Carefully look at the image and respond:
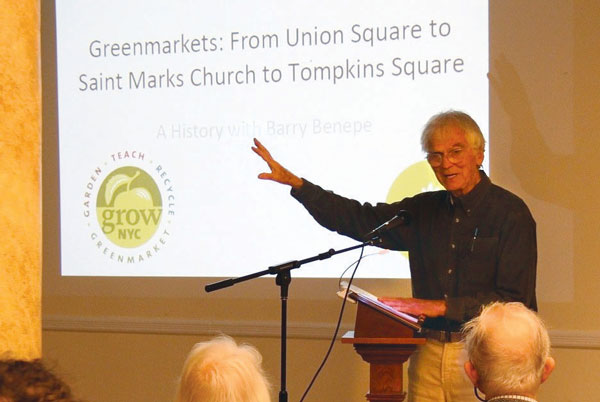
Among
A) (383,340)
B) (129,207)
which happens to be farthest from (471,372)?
(129,207)

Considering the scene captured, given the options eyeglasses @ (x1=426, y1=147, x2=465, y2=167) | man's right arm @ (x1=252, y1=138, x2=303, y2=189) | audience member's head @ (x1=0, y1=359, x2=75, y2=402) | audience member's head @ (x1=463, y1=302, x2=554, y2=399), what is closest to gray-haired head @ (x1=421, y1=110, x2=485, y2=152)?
eyeglasses @ (x1=426, y1=147, x2=465, y2=167)

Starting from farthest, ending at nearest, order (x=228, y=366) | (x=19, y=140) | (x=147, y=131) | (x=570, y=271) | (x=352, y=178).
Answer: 1. (x=147, y=131)
2. (x=352, y=178)
3. (x=570, y=271)
4. (x=19, y=140)
5. (x=228, y=366)

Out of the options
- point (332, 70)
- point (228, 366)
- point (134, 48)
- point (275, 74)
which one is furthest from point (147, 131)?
point (228, 366)

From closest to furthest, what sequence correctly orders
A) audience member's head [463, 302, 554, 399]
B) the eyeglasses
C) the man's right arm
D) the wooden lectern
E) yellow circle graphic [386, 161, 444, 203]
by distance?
1. audience member's head [463, 302, 554, 399]
2. the wooden lectern
3. the eyeglasses
4. the man's right arm
5. yellow circle graphic [386, 161, 444, 203]

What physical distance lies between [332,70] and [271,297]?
1.29m

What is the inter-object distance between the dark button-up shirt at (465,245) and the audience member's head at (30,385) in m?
2.02

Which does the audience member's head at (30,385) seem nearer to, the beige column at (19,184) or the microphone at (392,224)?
the beige column at (19,184)

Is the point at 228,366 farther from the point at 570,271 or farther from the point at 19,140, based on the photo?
the point at 570,271

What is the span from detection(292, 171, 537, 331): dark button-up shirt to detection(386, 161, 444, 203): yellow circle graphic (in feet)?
2.41

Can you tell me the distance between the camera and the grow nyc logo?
4.74 metres

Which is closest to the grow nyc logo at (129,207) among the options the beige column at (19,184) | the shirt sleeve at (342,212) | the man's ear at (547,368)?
the shirt sleeve at (342,212)

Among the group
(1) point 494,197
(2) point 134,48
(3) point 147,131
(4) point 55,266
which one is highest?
(2) point 134,48

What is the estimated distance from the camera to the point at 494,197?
323 cm

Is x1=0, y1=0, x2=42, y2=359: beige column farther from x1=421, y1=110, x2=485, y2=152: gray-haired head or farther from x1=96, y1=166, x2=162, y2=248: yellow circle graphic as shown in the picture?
Answer: x1=96, y1=166, x2=162, y2=248: yellow circle graphic
